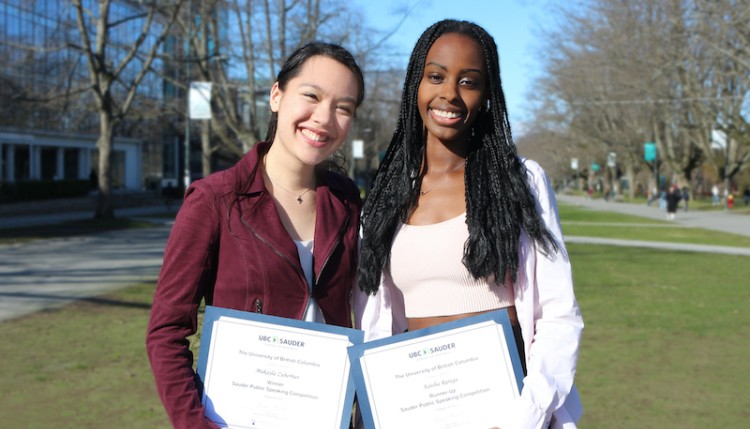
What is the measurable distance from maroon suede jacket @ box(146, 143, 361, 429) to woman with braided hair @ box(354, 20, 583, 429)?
26 centimetres

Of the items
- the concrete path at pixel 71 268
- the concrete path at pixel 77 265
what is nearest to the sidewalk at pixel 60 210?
the concrete path at pixel 77 265

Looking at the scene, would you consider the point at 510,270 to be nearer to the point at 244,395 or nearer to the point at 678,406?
the point at 244,395

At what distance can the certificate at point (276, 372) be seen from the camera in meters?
2.67

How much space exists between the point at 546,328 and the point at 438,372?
0.37m

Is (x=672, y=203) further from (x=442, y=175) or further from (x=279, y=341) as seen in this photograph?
(x=279, y=341)

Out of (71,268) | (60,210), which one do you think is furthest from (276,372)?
(60,210)

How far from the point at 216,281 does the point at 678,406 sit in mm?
5352

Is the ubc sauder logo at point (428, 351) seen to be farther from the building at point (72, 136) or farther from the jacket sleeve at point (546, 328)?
the building at point (72, 136)

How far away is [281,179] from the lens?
3035mm

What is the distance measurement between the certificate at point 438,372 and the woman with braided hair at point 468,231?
8 cm

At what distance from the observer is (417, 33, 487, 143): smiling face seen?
2928mm

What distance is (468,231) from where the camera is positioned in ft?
9.39

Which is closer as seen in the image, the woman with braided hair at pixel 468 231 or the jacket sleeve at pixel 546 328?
the jacket sleeve at pixel 546 328

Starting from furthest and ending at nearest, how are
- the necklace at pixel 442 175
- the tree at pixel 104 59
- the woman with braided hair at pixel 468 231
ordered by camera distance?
the tree at pixel 104 59 < the necklace at pixel 442 175 < the woman with braided hair at pixel 468 231
